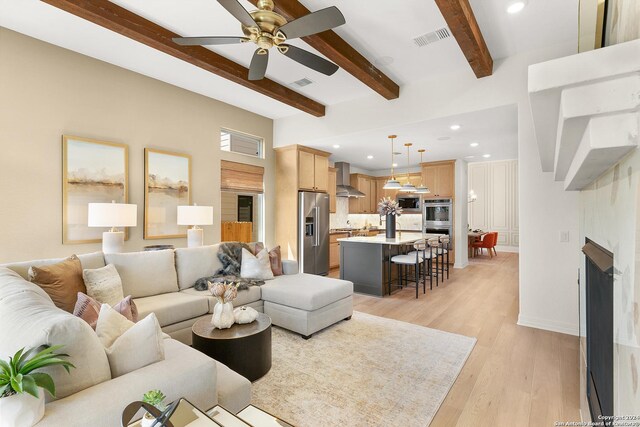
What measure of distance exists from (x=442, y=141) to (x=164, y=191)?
4.94 m

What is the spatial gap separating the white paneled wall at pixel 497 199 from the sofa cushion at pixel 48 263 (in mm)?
10819

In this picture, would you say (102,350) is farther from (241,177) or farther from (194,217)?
(241,177)

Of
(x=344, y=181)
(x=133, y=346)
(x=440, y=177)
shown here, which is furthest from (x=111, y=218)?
(x=440, y=177)

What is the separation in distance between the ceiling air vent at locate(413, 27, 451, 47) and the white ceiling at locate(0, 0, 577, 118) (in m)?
0.07

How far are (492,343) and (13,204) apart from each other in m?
5.25

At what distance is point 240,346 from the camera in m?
2.26

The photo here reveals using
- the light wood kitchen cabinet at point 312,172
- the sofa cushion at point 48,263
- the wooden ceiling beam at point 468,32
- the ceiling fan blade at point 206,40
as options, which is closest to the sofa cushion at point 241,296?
the sofa cushion at point 48,263

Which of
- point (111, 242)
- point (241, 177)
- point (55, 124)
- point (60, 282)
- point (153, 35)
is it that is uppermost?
point (153, 35)

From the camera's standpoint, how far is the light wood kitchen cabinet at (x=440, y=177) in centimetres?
766

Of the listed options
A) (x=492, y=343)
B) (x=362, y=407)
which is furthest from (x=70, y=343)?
(x=492, y=343)

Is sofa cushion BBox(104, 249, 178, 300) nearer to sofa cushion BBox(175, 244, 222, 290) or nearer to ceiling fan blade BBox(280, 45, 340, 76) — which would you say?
sofa cushion BBox(175, 244, 222, 290)

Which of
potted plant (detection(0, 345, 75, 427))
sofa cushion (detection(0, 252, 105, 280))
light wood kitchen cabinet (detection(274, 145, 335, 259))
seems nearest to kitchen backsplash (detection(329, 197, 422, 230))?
light wood kitchen cabinet (detection(274, 145, 335, 259))

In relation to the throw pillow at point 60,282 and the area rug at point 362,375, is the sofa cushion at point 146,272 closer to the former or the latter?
the throw pillow at point 60,282

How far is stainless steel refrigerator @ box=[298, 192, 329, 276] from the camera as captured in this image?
6082 millimetres
